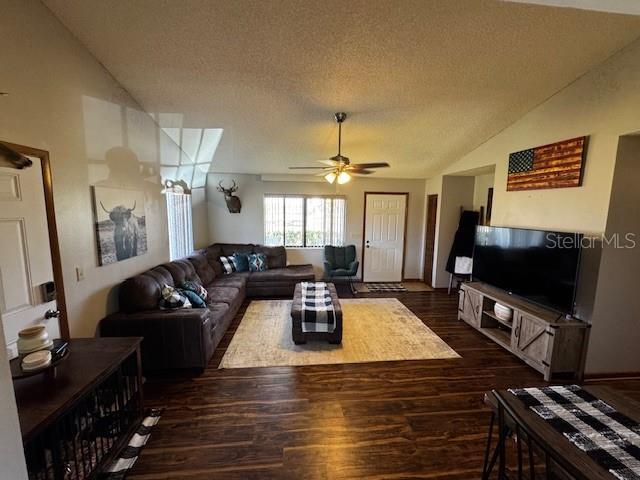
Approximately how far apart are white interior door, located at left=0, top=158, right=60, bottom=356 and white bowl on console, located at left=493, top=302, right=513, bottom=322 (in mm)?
4310

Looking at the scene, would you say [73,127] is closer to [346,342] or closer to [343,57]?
[343,57]

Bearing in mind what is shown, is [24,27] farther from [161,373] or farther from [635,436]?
[635,436]

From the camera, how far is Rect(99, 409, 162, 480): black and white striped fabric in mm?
1709

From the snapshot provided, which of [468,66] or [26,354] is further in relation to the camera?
[468,66]

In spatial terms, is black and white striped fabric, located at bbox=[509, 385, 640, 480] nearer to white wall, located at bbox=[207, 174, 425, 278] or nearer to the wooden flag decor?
the wooden flag decor

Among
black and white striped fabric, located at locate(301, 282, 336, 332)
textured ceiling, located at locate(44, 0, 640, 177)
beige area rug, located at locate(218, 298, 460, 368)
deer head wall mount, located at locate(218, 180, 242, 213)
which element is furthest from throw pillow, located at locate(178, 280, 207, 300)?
deer head wall mount, located at locate(218, 180, 242, 213)

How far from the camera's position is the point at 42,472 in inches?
61.0

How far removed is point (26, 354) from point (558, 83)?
4818 mm

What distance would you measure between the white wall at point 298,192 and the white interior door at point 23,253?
3.87 meters

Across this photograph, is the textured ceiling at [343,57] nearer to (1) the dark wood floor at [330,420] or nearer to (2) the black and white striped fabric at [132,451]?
(1) the dark wood floor at [330,420]

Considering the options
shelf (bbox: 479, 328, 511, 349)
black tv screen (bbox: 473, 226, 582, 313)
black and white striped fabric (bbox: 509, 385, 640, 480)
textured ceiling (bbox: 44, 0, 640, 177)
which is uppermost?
textured ceiling (bbox: 44, 0, 640, 177)

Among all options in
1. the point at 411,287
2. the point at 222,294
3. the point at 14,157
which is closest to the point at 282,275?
the point at 222,294

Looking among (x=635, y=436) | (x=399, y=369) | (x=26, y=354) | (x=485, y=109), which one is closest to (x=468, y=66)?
(x=485, y=109)

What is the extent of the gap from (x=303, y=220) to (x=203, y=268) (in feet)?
7.75
